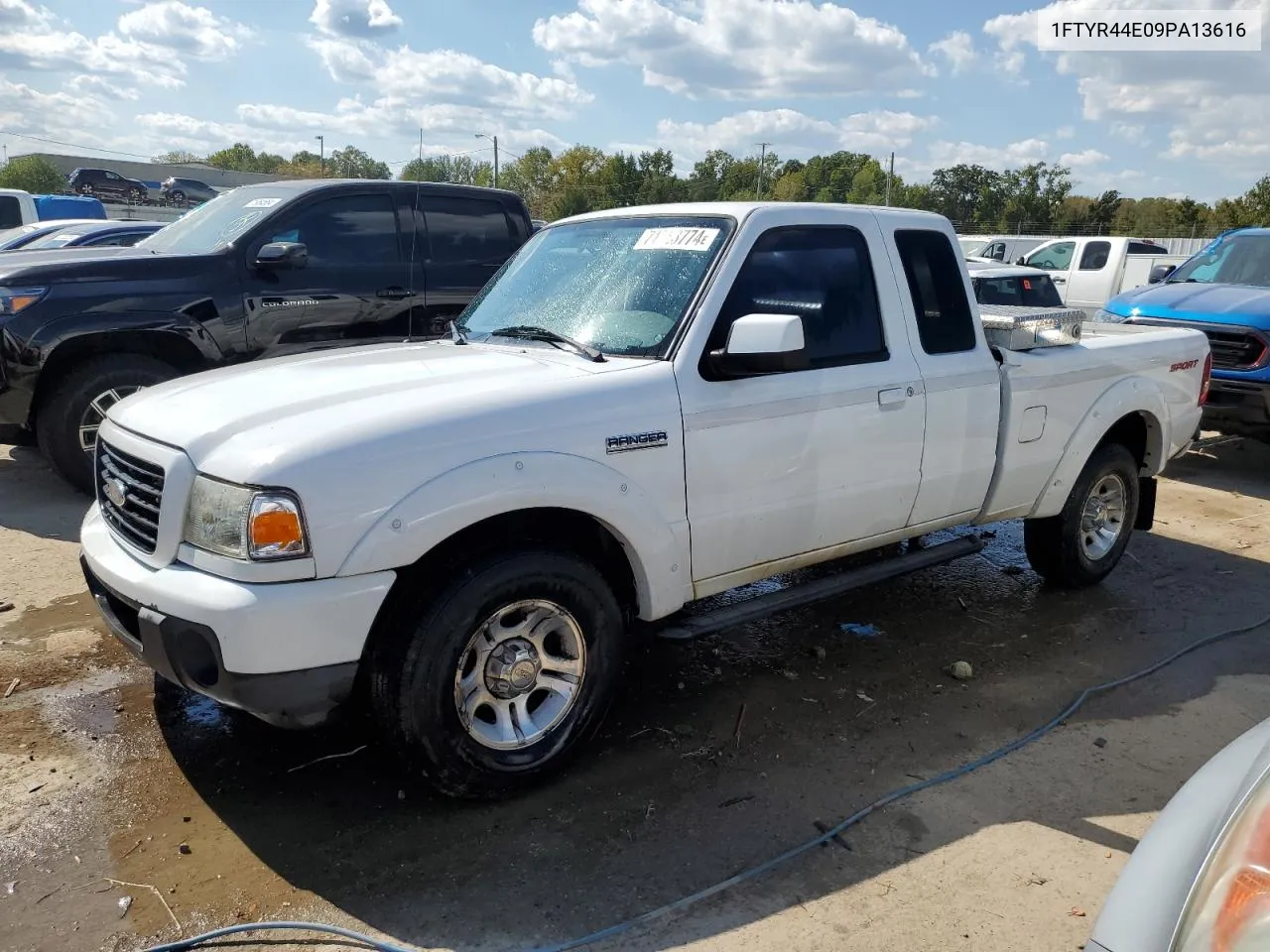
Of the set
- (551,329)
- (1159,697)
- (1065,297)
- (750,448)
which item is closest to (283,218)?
(551,329)

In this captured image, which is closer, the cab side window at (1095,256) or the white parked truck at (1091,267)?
the white parked truck at (1091,267)

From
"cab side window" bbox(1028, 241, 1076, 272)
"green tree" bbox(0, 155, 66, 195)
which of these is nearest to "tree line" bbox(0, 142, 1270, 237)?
"green tree" bbox(0, 155, 66, 195)

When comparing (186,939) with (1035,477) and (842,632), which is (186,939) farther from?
(1035,477)

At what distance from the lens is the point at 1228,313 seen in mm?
8367

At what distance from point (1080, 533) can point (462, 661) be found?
3.80 meters

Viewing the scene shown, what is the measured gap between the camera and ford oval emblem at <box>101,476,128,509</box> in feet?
10.9

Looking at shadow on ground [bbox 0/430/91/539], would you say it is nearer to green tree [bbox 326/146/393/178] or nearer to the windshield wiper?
the windshield wiper

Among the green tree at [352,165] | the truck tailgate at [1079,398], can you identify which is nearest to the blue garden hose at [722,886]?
the truck tailgate at [1079,398]

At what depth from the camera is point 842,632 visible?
16.3 ft

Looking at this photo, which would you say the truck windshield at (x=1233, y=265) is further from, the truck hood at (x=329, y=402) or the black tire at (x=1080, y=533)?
the truck hood at (x=329, y=402)

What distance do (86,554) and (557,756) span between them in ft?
5.96

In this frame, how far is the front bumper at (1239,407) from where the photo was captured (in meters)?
8.02

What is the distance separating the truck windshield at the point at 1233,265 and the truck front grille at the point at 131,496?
383 inches

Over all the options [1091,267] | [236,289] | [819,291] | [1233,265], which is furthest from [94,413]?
[1091,267]
